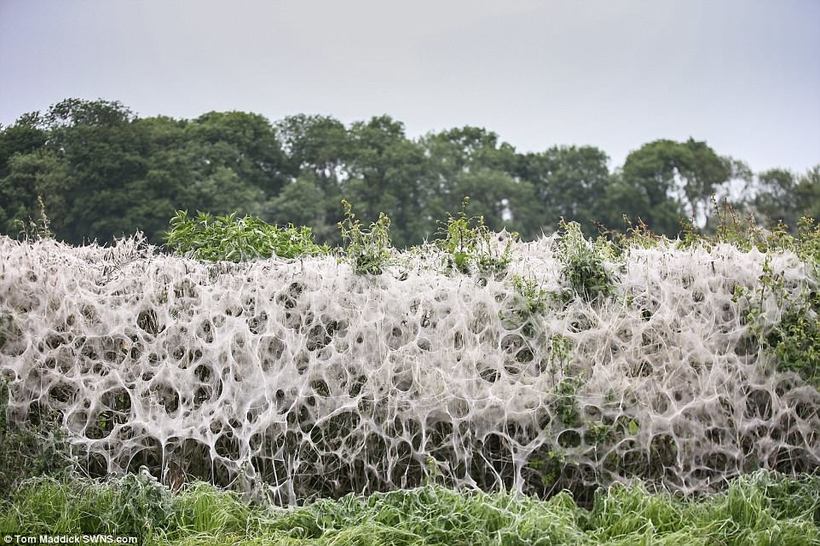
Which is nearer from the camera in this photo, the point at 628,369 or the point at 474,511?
the point at 474,511

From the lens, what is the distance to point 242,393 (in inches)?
216

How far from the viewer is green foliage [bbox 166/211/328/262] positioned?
22.8 feet

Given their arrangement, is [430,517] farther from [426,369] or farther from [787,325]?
[787,325]

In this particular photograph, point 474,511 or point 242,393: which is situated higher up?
point 242,393

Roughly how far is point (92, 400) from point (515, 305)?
2987 millimetres

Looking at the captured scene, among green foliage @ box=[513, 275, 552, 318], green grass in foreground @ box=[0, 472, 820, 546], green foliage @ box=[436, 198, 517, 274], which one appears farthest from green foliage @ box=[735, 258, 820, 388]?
green foliage @ box=[436, 198, 517, 274]

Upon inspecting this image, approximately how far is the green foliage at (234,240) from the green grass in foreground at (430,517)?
2403mm

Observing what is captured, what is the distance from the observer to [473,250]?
20.3 feet

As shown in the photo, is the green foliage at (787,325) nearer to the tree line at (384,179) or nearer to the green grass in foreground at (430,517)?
the green grass in foreground at (430,517)

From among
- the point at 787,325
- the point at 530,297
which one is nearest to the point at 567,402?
the point at 530,297

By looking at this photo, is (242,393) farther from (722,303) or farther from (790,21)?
(790,21)

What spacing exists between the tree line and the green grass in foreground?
1214 inches

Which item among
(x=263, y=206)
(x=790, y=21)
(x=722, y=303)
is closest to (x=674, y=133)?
(x=790, y=21)

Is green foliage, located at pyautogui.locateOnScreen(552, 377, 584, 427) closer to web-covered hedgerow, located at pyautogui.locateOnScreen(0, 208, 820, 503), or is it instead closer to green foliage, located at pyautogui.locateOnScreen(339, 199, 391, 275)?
web-covered hedgerow, located at pyautogui.locateOnScreen(0, 208, 820, 503)
